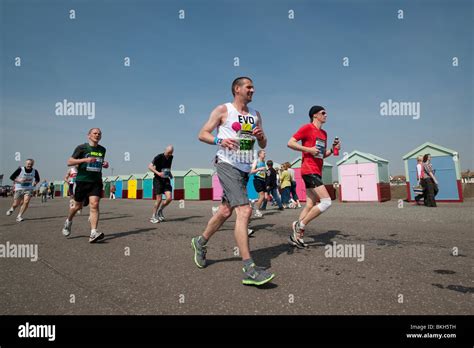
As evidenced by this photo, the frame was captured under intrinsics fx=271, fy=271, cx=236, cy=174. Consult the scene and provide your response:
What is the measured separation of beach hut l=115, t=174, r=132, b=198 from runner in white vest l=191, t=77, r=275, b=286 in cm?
3411

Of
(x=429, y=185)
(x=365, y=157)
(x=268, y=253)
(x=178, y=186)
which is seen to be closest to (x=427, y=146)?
(x=365, y=157)

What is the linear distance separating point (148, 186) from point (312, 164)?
28117 millimetres

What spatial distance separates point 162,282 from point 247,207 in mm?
1122

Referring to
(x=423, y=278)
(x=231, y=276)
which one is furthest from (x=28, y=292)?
(x=423, y=278)

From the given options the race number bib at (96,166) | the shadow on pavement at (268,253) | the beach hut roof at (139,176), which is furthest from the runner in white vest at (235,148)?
the beach hut roof at (139,176)

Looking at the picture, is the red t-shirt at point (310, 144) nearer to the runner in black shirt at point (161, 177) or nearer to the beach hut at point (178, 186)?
the runner in black shirt at point (161, 177)

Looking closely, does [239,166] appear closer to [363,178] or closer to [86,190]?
[86,190]

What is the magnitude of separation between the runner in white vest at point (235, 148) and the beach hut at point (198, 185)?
22.1m

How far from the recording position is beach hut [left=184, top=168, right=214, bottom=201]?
25141mm

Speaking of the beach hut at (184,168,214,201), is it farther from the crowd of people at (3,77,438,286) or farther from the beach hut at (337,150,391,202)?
the crowd of people at (3,77,438,286)

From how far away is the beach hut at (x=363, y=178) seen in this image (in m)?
15.0
